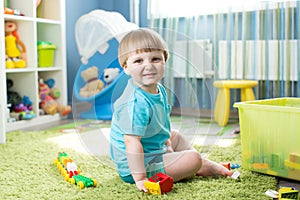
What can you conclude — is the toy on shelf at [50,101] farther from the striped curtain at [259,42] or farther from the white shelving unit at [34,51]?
the striped curtain at [259,42]

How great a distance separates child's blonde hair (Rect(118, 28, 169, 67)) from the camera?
3.54 feet

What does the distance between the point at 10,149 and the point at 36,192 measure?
1.97ft

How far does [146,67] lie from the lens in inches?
41.7

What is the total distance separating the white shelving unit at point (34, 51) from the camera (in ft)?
7.14

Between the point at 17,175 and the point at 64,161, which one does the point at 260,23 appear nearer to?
the point at 64,161

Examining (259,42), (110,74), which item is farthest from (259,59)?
(110,74)

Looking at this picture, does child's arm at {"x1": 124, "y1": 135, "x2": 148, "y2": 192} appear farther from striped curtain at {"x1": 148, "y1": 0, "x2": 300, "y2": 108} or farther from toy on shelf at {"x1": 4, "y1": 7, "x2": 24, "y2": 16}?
toy on shelf at {"x1": 4, "y1": 7, "x2": 24, "y2": 16}

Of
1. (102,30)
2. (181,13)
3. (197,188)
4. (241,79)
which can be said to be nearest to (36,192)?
(197,188)

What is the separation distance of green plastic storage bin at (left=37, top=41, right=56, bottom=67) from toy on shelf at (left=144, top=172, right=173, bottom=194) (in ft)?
5.19

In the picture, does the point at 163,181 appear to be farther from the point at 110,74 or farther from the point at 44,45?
the point at 44,45

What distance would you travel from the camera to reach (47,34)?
260cm

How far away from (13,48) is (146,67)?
4.73 ft

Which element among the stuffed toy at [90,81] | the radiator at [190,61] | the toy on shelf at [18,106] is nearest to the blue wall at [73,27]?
the toy on shelf at [18,106]

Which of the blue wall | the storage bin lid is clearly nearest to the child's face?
the storage bin lid
